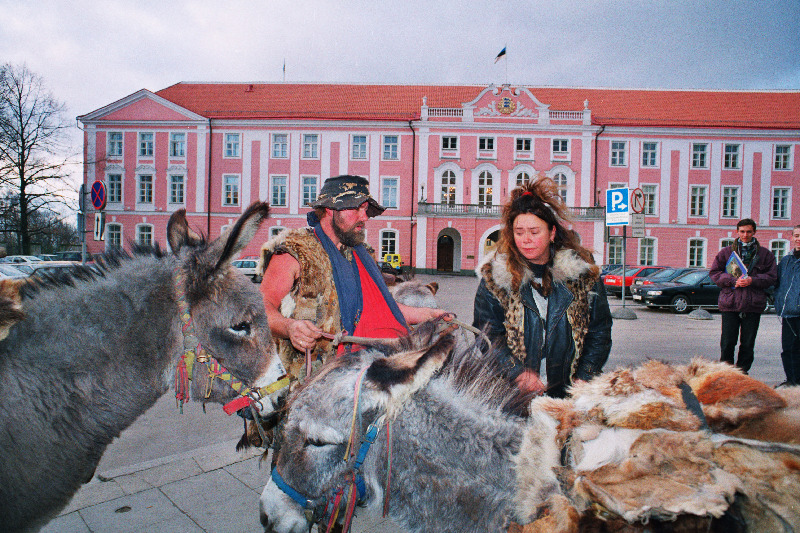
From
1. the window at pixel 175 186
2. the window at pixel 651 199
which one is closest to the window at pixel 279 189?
the window at pixel 175 186

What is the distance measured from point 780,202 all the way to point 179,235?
146ft

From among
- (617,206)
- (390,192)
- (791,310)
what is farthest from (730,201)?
(791,310)

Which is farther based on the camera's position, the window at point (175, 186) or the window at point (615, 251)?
the window at point (175, 186)

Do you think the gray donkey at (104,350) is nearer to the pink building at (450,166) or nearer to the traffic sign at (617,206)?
the traffic sign at (617,206)

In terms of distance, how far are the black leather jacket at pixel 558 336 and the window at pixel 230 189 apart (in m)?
35.2

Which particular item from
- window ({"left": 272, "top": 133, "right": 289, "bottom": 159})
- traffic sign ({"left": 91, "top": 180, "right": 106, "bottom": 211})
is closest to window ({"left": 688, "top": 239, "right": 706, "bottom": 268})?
window ({"left": 272, "top": 133, "right": 289, "bottom": 159})

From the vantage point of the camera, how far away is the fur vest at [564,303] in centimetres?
238

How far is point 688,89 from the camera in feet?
129

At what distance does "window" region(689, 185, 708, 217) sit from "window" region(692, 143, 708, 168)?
1.66 m

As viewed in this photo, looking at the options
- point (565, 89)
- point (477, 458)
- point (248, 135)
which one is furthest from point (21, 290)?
point (565, 89)

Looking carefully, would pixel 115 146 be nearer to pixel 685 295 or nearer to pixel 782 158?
pixel 685 295

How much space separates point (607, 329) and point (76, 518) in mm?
3540

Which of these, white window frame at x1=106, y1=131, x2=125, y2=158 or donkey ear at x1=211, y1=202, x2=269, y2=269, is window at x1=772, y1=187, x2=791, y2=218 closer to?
donkey ear at x1=211, y1=202, x2=269, y2=269

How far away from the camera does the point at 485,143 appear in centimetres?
3438
